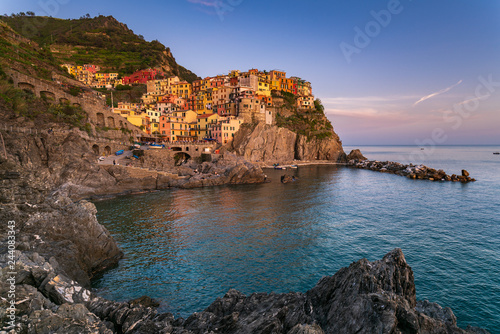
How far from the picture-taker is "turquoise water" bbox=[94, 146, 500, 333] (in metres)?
15.8

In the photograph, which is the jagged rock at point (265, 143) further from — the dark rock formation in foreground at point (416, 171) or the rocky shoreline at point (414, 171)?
the dark rock formation in foreground at point (416, 171)

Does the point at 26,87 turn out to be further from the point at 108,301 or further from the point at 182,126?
the point at 108,301

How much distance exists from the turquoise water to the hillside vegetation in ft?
364

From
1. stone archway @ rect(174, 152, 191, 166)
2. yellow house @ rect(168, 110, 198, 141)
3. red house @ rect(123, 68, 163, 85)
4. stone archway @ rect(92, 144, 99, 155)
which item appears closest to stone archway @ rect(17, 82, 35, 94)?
stone archway @ rect(92, 144, 99, 155)

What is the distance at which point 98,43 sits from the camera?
141750 mm

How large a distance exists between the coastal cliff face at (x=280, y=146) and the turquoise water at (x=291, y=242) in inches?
1534

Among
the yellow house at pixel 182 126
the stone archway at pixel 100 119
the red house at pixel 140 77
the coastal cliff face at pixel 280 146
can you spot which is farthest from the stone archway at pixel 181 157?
the red house at pixel 140 77

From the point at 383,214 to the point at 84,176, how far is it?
4366 cm

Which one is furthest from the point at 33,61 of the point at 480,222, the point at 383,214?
the point at 480,222

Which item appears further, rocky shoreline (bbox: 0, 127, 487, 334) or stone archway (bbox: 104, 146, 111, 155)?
stone archway (bbox: 104, 146, 111, 155)

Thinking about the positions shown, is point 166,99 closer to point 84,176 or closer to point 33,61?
point 33,61

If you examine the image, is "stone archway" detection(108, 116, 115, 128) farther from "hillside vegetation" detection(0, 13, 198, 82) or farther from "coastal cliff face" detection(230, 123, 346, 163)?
"hillside vegetation" detection(0, 13, 198, 82)

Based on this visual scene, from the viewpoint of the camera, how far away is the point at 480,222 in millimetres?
28656

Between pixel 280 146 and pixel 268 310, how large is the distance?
8302 cm
